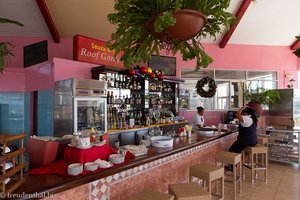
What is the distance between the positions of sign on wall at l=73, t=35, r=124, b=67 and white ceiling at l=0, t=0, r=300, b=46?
46.2 inches

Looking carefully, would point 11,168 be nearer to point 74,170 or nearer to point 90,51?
point 74,170

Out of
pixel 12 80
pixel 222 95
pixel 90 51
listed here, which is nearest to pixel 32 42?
pixel 12 80

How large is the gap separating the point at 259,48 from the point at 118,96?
6112mm

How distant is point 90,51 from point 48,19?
5.36ft

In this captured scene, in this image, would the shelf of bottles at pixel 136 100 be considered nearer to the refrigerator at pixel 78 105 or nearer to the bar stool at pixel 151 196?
the refrigerator at pixel 78 105

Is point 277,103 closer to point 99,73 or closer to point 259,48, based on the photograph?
point 259,48

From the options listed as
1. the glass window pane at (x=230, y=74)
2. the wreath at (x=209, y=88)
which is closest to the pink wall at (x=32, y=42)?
the wreath at (x=209, y=88)

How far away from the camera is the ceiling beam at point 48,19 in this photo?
204 inches

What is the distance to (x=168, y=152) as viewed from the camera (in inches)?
106

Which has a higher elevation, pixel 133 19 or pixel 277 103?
pixel 133 19

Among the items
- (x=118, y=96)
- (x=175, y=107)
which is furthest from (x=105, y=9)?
(x=175, y=107)

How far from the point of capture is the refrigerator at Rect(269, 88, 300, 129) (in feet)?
23.9

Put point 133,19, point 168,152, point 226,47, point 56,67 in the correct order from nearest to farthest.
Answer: point 133,19 → point 168,152 → point 56,67 → point 226,47

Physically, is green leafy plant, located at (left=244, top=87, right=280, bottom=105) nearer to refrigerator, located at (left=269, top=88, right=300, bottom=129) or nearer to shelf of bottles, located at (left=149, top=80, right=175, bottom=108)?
refrigerator, located at (left=269, top=88, right=300, bottom=129)
